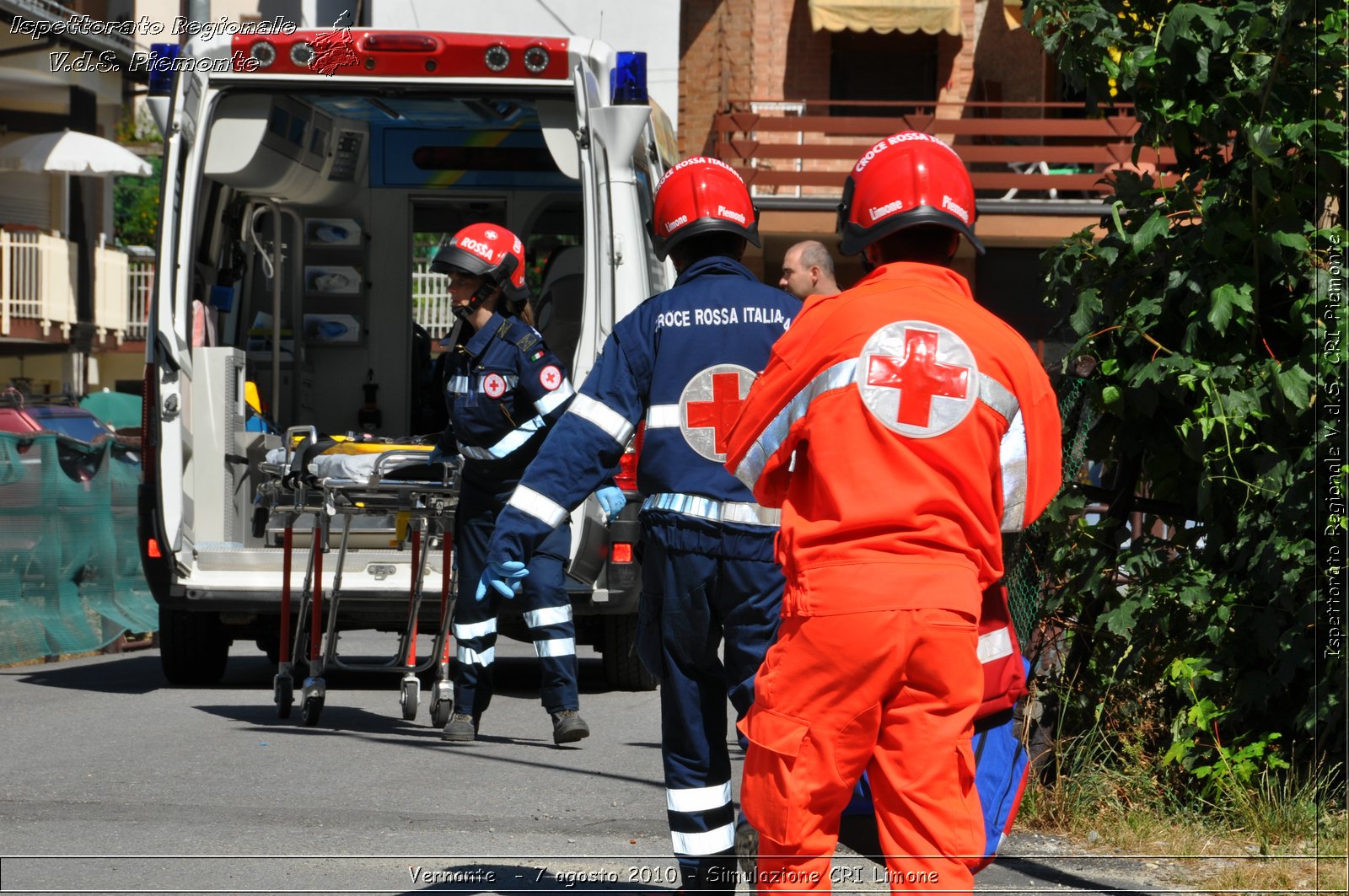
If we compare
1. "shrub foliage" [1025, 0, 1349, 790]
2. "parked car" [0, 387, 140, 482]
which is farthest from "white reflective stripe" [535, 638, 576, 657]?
"parked car" [0, 387, 140, 482]

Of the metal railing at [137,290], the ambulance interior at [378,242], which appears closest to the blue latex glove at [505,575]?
the ambulance interior at [378,242]

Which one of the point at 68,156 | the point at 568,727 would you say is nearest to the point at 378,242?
the point at 568,727

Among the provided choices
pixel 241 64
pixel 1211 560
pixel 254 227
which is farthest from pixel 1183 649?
pixel 254 227

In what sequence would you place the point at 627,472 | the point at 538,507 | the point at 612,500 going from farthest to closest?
the point at 627,472, the point at 612,500, the point at 538,507

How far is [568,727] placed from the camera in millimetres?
7152

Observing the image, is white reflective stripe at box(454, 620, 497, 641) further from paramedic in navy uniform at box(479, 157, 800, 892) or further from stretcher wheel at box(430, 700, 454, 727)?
paramedic in navy uniform at box(479, 157, 800, 892)

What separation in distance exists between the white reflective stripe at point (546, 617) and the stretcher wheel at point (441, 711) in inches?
25.8

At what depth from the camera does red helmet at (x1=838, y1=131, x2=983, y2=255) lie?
3.51 metres

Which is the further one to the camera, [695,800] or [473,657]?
[473,657]

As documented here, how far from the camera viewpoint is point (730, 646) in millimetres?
4441

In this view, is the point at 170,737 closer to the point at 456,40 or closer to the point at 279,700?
the point at 279,700

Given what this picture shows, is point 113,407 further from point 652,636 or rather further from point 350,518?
point 652,636

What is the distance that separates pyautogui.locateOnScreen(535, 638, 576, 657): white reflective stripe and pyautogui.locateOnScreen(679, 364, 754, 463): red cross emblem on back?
288 cm

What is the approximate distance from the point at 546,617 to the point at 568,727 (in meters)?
0.45
